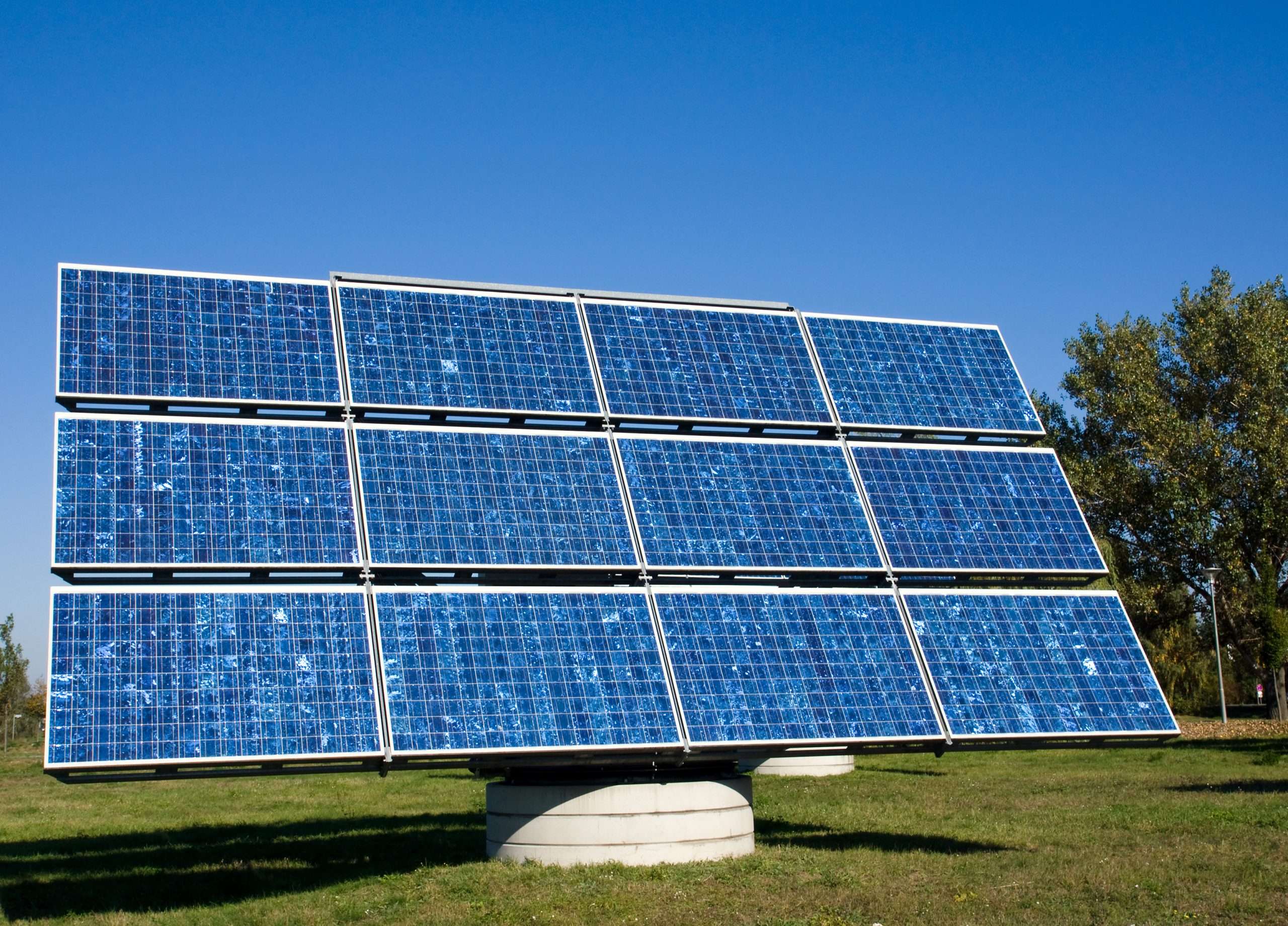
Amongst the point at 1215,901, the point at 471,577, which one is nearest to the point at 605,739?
the point at 471,577

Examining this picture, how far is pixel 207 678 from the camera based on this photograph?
15.7 meters

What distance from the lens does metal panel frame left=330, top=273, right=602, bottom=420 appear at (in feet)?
63.3

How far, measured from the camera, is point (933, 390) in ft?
73.5

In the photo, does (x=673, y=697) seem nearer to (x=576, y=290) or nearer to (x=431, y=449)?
(x=431, y=449)

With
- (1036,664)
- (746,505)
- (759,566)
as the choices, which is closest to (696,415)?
(746,505)

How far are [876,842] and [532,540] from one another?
304 inches

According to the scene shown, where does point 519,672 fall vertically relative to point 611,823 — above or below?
above

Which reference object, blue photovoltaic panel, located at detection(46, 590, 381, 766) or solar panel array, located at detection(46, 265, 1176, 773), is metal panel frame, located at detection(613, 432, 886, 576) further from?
blue photovoltaic panel, located at detection(46, 590, 381, 766)

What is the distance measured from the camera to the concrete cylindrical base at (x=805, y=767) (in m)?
35.3

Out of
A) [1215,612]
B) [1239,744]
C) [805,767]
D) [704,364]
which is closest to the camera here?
[704,364]

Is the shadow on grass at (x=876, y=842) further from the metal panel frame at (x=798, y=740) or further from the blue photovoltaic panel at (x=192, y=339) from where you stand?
the blue photovoltaic panel at (x=192, y=339)

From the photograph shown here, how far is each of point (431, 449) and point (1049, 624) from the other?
9.74 meters

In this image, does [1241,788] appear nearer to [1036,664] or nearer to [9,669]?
[1036,664]

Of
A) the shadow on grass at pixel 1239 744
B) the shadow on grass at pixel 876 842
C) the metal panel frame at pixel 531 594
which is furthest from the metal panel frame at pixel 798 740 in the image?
the shadow on grass at pixel 1239 744
